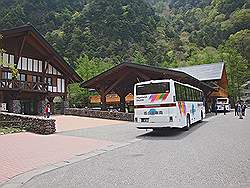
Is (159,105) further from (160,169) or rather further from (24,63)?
(24,63)

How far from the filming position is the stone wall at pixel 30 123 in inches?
617

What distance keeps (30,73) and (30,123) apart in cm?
1663

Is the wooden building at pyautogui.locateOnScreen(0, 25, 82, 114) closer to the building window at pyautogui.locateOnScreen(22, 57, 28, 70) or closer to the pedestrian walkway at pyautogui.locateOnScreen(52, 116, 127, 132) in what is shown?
the building window at pyautogui.locateOnScreen(22, 57, 28, 70)

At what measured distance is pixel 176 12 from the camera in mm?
118000

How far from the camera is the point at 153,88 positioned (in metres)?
15.1

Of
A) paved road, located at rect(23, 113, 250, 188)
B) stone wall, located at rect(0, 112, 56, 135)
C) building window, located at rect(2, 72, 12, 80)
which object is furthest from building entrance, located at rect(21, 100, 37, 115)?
paved road, located at rect(23, 113, 250, 188)

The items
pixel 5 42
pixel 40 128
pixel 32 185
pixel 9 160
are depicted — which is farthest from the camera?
pixel 5 42

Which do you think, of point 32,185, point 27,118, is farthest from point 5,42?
point 32,185

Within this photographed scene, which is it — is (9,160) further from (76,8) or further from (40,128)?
(76,8)

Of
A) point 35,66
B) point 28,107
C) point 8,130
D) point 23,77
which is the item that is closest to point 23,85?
point 23,77

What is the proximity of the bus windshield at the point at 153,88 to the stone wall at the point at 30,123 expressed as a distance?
4842 mm

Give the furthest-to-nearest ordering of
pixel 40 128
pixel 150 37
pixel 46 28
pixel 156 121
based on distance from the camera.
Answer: pixel 150 37
pixel 46 28
pixel 40 128
pixel 156 121

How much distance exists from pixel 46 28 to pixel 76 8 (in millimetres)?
14297

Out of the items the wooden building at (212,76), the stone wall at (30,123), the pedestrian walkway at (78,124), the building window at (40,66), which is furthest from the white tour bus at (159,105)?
the wooden building at (212,76)
